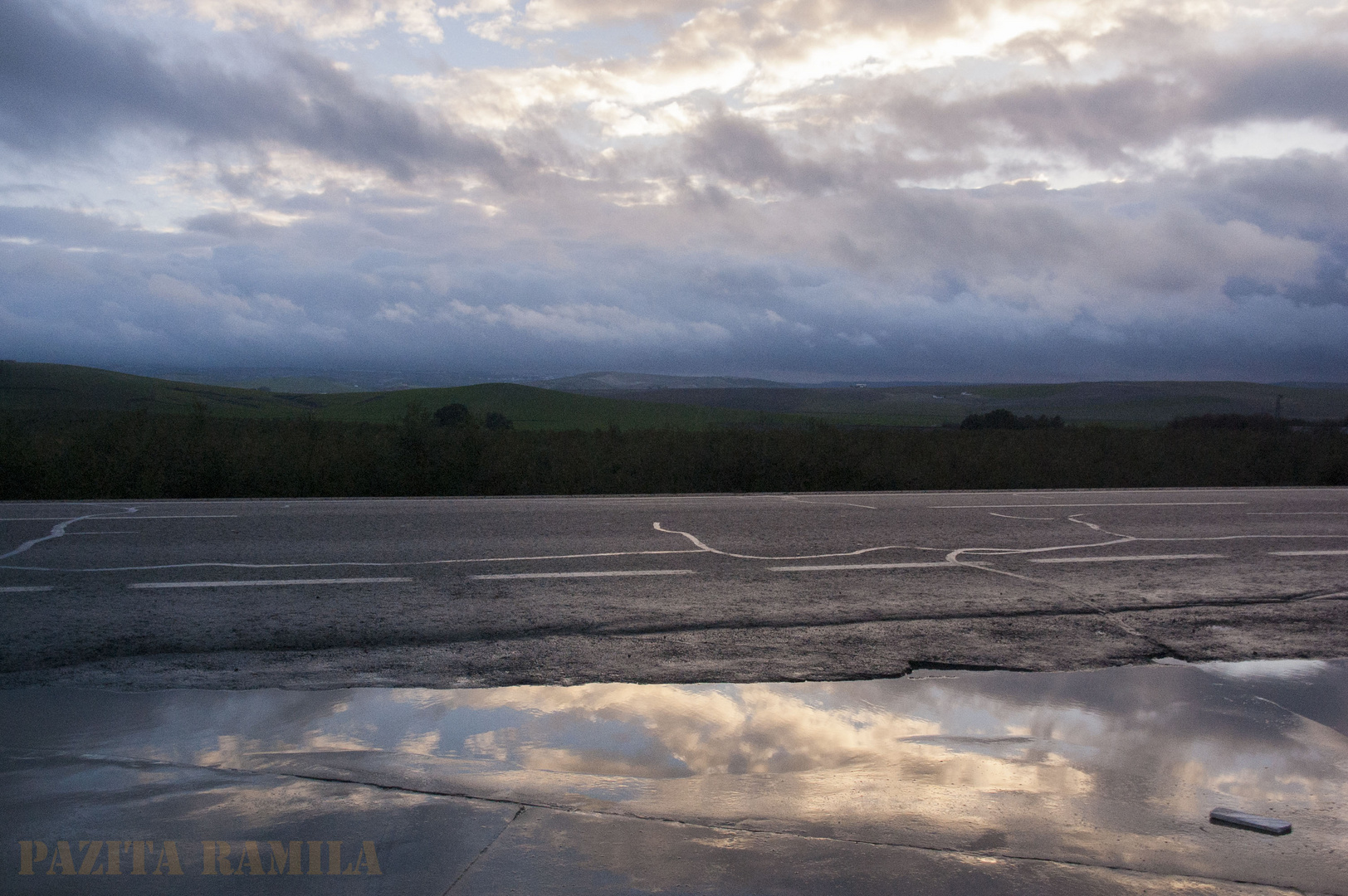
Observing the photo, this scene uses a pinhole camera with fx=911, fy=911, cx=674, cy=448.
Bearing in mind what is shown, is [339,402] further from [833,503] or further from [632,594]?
[632,594]

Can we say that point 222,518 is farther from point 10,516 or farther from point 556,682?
point 556,682

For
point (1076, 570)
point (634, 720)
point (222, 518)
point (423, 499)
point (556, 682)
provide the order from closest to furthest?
point (634, 720)
point (556, 682)
point (1076, 570)
point (222, 518)
point (423, 499)

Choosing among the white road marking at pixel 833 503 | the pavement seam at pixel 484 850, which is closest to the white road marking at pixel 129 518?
the white road marking at pixel 833 503

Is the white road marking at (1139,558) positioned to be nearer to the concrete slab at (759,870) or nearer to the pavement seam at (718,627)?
the pavement seam at (718,627)

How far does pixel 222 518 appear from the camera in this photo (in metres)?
11.9

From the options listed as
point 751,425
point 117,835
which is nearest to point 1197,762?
point 117,835

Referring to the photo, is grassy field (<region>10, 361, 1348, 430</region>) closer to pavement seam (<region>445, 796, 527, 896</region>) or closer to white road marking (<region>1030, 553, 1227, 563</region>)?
white road marking (<region>1030, 553, 1227, 563</region>)

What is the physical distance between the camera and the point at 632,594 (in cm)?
755

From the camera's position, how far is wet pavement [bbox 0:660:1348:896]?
3.17 m

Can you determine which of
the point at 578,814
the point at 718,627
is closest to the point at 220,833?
the point at 578,814

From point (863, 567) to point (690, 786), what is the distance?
204 inches

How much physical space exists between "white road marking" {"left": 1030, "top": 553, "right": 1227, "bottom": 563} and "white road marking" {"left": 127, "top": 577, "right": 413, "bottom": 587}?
639cm

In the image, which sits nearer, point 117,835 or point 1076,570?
point 117,835

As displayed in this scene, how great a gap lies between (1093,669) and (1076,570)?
3.24 m
